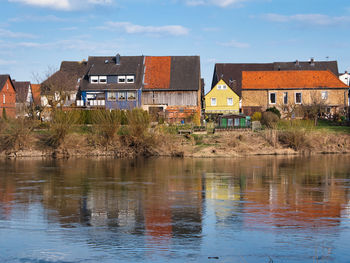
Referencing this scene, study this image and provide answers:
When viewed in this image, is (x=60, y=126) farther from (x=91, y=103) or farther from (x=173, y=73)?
(x=173, y=73)

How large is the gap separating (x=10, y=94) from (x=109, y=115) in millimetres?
38621

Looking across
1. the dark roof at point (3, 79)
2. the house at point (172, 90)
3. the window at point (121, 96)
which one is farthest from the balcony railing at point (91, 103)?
the dark roof at point (3, 79)

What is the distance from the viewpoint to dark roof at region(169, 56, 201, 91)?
6744 cm

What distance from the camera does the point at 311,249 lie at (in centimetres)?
1531

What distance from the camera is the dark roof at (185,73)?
2655 inches

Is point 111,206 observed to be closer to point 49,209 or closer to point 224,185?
point 49,209

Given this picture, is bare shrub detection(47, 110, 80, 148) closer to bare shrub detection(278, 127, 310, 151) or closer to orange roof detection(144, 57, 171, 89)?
bare shrub detection(278, 127, 310, 151)

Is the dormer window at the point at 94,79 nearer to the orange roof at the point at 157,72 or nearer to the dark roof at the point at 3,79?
the orange roof at the point at 157,72

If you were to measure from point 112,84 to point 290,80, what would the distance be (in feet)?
77.0

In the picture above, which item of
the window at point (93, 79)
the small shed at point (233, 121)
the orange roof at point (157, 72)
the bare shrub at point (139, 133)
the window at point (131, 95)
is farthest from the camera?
the window at point (93, 79)

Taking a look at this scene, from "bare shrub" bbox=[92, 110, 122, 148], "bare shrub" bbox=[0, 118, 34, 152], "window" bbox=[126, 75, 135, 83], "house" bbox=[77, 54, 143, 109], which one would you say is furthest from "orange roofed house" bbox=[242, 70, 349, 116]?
"bare shrub" bbox=[0, 118, 34, 152]

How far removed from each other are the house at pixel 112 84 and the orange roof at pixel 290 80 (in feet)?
49.0

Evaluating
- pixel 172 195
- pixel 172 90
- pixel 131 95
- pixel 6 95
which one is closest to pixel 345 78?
pixel 172 90

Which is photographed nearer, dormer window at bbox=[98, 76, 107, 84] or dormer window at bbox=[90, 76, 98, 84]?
dormer window at bbox=[98, 76, 107, 84]
